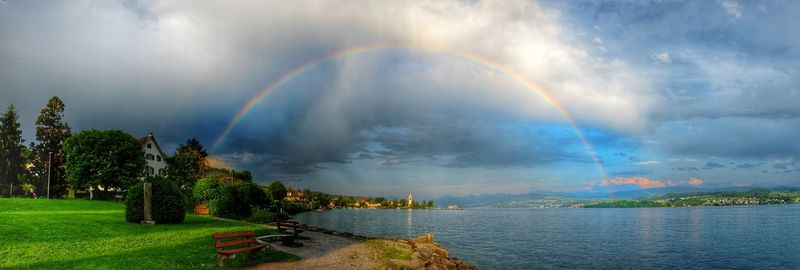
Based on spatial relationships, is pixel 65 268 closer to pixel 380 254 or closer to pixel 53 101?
pixel 380 254

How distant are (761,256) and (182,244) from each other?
193 feet

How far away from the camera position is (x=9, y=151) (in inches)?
3634

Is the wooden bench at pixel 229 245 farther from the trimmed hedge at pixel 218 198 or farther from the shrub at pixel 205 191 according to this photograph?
the shrub at pixel 205 191

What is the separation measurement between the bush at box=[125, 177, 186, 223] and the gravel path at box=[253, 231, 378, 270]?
38.4ft

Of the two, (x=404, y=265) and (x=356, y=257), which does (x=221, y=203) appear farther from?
(x=404, y=265)

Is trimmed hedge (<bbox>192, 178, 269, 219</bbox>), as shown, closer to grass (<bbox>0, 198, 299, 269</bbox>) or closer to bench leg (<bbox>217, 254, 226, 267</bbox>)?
grass (<bbox>0, 198, 299, 269</bbox>)

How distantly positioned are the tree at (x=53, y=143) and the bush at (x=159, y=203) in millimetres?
57839

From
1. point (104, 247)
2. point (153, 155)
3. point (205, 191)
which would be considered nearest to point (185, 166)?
point (153, 155)

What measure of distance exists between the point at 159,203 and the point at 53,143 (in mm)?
65022

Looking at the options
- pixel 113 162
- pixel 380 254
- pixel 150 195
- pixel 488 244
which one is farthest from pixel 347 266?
pixel 113 162

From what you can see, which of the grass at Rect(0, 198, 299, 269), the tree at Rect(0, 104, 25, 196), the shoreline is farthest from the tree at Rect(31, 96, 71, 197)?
the shoreline

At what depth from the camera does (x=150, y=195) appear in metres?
33.8

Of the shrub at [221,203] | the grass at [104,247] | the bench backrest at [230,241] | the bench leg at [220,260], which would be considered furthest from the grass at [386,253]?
the shrub at [221,203]

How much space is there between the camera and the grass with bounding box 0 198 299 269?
18.9 m
